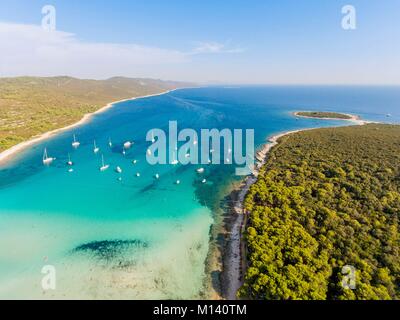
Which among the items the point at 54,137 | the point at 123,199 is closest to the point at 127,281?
the point at 123,199

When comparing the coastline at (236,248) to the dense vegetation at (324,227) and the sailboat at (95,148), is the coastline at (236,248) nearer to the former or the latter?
the dense vegetation at (324,227)

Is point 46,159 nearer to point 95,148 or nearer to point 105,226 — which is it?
point 95,148

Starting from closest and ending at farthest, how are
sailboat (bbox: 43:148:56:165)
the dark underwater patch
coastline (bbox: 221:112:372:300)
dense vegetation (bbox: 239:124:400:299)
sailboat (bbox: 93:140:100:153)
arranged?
dense vegetation (bbox: 239:124:400:299) → coastline (bbox: 221:112:372:300) → the dark underwater patch → sailboat (bbox: 43:148:56:165) → sailboat (bbox: 93:140:100:153)

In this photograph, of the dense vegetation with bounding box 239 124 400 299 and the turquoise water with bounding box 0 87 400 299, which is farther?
the turquoise water with bounding box 0 87 400 299

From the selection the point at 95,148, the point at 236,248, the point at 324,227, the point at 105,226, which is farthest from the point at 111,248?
the point at 95,148

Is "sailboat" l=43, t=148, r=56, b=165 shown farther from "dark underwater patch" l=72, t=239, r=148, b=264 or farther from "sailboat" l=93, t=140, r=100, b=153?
"dark underwater patch" l=72, t=239, r=148, b=264

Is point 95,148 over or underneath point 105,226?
over

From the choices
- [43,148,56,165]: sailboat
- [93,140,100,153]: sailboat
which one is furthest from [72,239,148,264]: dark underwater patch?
[93,140,100,153]: sailboat

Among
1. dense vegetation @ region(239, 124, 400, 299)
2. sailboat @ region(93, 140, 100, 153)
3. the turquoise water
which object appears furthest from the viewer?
sailboat @ region(93, 140, 100, 153)

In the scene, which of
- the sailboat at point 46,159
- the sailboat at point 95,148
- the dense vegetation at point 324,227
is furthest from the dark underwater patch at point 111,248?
the sailboat at point 95,148
